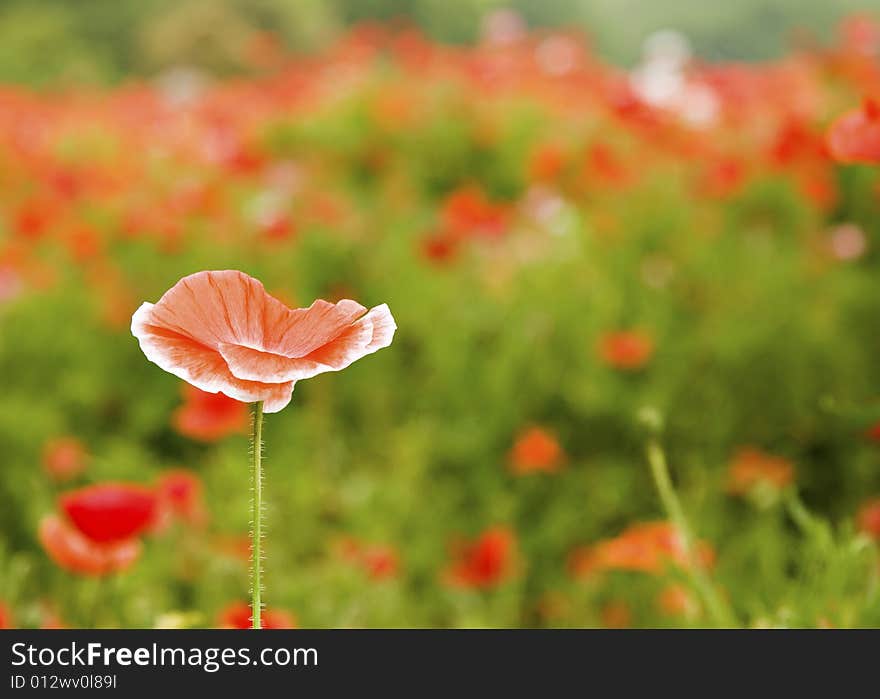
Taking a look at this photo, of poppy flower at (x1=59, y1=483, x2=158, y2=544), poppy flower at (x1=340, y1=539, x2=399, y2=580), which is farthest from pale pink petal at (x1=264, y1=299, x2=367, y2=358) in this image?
poppy flower at (x1=340, y1=539, x2=399, y2=580)

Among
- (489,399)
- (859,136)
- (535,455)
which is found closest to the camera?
(859,136)

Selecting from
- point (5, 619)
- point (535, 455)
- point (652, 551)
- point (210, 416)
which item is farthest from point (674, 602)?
point (5, 619)

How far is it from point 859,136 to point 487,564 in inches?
37.4

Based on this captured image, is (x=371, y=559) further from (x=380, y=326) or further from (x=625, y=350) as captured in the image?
(x=380, y=326)

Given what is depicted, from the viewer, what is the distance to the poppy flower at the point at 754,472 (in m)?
1.93

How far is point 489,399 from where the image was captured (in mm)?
2125

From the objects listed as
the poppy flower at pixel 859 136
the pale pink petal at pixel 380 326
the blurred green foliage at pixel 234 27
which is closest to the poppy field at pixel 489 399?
the poppy flower at pixel 859 136

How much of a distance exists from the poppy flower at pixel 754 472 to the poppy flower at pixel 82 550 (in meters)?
1.26

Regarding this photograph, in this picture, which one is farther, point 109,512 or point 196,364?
point 109,512

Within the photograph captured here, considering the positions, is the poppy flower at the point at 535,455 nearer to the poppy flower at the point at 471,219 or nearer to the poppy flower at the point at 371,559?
the poppy flower at the point at 371,559

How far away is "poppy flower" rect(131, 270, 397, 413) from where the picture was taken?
504mm

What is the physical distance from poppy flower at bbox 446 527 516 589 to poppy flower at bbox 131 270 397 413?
105 cm

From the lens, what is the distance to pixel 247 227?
2682mm

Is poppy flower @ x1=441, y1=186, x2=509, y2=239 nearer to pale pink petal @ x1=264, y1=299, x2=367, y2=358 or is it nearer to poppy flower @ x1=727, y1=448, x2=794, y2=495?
poppy flower @ x1=727, y1=448, x2=794, y2=495
